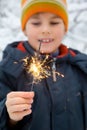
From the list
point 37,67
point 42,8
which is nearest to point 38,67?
point 37,67

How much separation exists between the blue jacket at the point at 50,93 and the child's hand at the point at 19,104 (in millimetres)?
107

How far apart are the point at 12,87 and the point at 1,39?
2.02 meters

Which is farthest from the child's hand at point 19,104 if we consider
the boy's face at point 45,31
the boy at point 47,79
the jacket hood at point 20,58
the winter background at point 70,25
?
the winter background at point 70,25

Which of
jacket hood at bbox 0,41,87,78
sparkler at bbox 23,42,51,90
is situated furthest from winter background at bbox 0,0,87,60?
sparkler at bbox 23,42,51,90

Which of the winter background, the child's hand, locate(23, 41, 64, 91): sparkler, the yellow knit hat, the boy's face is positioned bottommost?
the winter background

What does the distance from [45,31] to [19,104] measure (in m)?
0.40

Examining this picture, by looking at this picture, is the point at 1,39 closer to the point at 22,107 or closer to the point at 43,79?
the point at 43,79

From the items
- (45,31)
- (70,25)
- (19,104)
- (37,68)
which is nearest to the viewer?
(19,104)

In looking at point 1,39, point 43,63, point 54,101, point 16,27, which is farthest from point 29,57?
point 16,27

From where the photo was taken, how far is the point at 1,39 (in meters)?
3.83

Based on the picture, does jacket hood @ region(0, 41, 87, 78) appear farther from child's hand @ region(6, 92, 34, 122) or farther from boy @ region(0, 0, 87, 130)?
child's hand @ region(6, 92, 34, 122)

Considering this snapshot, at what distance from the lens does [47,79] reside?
1.88 meters

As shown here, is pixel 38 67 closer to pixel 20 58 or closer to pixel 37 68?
pixel 37 68

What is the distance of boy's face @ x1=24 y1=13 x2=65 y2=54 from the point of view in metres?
1.86
